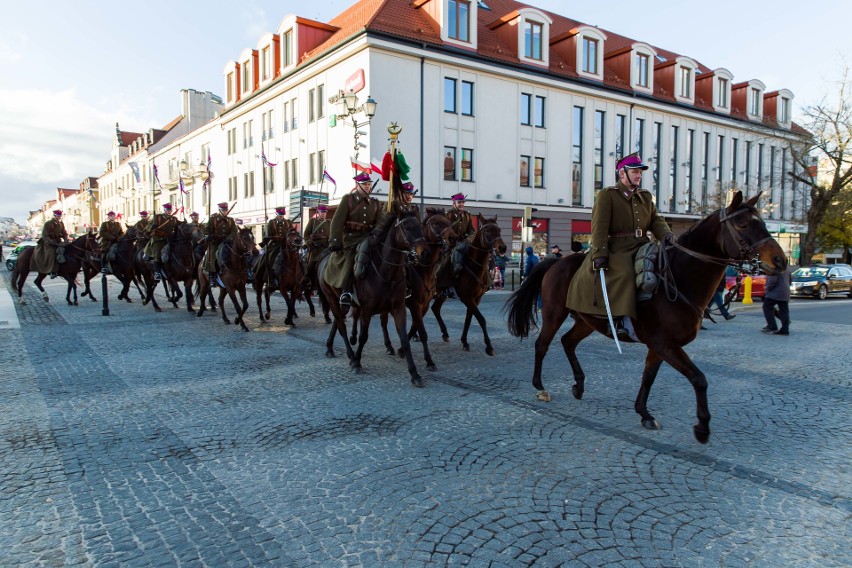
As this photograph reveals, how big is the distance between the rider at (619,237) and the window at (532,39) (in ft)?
92.5

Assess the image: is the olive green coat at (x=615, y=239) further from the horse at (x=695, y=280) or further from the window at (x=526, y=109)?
the window at (x=526, y=109)

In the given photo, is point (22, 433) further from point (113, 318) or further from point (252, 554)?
point (113, 318)

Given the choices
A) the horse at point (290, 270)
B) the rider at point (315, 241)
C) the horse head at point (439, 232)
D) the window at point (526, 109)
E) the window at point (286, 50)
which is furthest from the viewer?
the window at point (286, 50)

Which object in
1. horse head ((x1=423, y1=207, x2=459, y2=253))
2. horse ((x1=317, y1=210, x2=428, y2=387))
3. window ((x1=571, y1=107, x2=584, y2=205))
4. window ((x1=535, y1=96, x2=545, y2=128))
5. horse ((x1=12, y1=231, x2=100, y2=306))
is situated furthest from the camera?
window ((x1=571, y1=107, x2=584, y2=205))

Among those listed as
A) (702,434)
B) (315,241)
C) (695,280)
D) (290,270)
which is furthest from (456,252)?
(702,434)

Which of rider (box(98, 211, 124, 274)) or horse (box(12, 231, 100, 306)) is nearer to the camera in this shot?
horse (box(12, 231, 100, 306))

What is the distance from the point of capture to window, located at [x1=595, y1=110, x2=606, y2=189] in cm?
3447

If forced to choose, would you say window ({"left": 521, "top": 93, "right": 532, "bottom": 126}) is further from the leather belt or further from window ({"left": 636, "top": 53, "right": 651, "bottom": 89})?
the leather belt

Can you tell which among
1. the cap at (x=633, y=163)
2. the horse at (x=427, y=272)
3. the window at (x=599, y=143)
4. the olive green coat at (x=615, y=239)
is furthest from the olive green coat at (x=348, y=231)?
the window at (x=599, y=143)

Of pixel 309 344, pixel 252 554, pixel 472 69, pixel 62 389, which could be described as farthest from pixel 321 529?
pixel 472 69

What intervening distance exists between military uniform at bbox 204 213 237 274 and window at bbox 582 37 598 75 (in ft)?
90.7

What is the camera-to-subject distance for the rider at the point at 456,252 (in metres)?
10.1

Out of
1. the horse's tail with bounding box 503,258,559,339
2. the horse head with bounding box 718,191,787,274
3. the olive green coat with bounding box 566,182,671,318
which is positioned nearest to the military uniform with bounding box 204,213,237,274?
the horse's tail with bounding box 503,258,559,339

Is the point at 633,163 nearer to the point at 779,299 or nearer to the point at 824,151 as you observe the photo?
the point at 779,299
